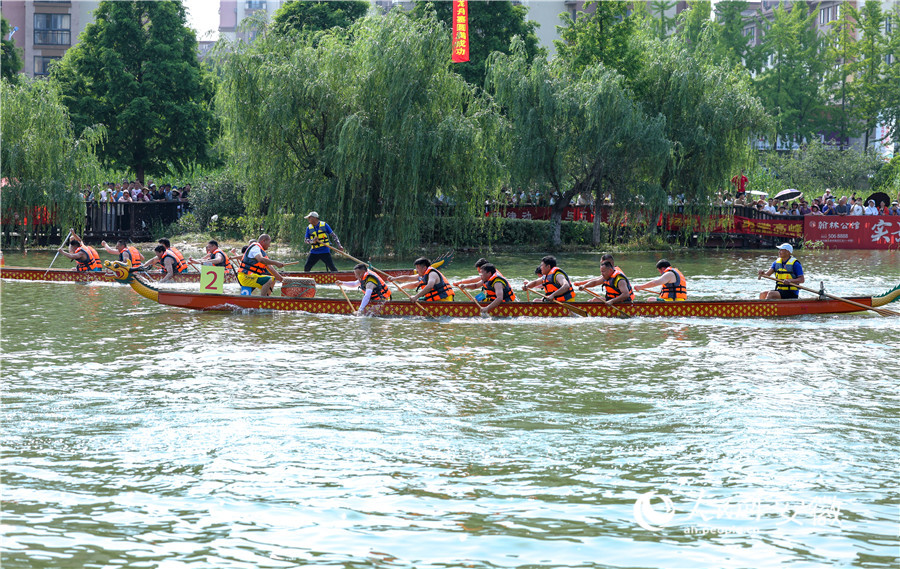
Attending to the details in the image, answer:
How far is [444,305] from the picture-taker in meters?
18.3

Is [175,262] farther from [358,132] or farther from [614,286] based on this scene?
[614,286]

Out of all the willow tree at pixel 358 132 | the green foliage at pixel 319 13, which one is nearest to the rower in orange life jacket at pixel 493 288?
the willow tree at pixel 358 132

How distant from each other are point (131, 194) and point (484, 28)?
18.7 m

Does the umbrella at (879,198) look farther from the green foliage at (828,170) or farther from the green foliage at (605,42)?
the green foliage at (828,170)

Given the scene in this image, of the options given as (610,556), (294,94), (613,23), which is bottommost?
(610,556)

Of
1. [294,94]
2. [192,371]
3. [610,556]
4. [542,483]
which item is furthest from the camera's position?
[294,94]

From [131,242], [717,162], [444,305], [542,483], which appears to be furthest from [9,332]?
[717,162]

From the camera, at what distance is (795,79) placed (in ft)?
205

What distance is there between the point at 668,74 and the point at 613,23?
5.66 meters

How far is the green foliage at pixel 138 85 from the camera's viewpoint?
150ft

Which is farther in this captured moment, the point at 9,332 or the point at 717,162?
the point at 717,162

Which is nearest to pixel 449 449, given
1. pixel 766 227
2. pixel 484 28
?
pixel 766 227

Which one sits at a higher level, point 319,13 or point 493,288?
point 319,13

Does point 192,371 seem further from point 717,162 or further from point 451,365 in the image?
point 717,162
